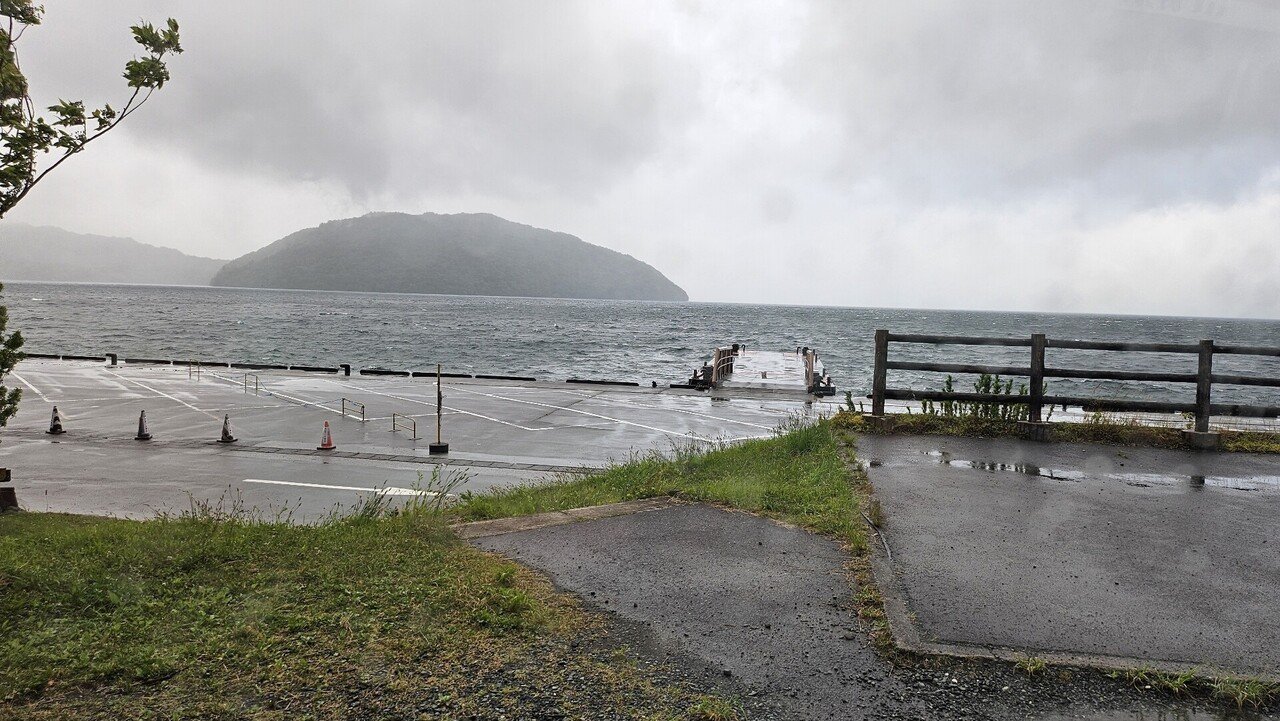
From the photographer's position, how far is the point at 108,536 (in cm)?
672

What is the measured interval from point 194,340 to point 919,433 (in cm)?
8710

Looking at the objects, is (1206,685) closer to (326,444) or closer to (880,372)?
(880,372)

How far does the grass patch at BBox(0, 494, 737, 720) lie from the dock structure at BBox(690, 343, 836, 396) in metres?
21.9

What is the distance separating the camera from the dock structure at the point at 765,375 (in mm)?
28125

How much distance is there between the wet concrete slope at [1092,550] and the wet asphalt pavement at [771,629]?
46 cm

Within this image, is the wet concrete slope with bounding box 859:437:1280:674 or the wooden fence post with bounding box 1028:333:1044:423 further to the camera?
the wooden fence post with bounding box 1028:333:1044:423

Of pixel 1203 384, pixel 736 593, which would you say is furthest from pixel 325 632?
pixel 1203 384

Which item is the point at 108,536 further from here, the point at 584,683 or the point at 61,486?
the point at 61,486

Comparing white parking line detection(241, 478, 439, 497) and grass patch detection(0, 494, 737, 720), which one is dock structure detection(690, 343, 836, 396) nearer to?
white parking line detection(241, 478, 439, 497)

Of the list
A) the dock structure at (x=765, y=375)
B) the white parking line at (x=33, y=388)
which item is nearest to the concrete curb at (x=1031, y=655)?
the dock structure at (x=765, y=375)

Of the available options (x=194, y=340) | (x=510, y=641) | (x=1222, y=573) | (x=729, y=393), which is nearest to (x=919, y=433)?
(x=1222, y=573)

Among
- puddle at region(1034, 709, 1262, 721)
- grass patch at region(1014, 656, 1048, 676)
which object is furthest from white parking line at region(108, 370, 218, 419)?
puddle at region(1034, 709, 1262, 721)

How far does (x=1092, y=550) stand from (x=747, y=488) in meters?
2.98

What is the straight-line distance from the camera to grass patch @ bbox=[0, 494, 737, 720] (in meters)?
3.57
